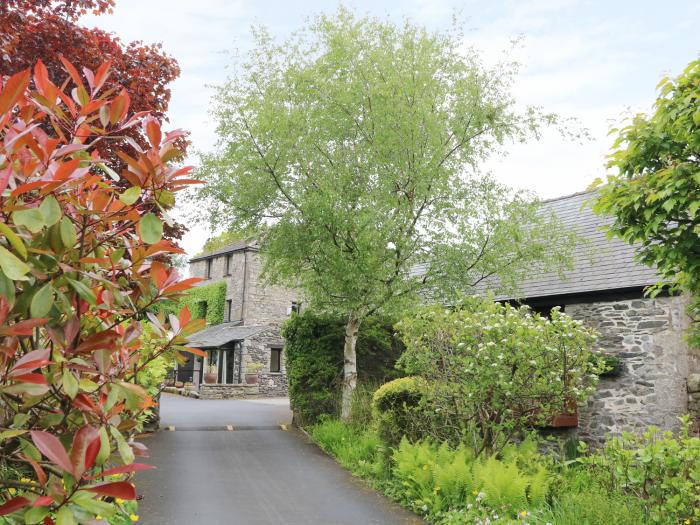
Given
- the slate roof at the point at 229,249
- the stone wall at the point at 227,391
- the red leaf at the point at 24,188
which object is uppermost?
the slate roof at the point at 229,249

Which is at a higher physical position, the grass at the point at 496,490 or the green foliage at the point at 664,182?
the green foliage at the point at 664,182

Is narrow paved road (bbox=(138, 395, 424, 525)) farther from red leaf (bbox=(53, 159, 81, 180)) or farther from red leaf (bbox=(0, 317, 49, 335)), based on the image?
red leaf (bbox=(53, 159, 81, 180))

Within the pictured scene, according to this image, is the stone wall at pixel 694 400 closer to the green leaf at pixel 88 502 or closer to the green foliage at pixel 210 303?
the green leaf at pixel 88 502

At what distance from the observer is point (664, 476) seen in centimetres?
644

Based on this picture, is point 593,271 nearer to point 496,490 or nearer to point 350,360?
point 350,360

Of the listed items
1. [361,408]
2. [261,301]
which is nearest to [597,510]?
[361,408]

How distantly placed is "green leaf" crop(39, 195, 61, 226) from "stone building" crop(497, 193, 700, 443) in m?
11.4

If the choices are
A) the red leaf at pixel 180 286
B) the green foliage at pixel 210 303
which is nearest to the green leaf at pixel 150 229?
the red leaf at pixel 180 286

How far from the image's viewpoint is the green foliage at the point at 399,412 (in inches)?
421

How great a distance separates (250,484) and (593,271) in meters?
9.18

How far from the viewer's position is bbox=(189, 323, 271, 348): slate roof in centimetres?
3173

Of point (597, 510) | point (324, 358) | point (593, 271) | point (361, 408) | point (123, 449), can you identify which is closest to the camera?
point (123, 449)

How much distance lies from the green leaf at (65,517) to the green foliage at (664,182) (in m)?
6.62

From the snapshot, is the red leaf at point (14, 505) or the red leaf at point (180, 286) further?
the red leaf at point (180, 286)
